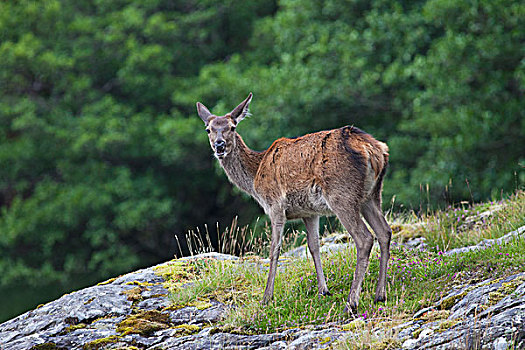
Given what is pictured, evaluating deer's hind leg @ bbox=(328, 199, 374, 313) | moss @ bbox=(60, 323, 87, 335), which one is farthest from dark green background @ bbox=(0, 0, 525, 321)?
moss @ bbox=(60, 323, 87, 335)

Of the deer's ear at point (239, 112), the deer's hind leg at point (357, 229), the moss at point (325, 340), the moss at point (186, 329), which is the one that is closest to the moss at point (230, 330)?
the moss at point (186, 329)

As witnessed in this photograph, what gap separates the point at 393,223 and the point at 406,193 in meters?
4.63

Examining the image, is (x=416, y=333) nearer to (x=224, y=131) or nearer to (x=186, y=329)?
(x=186, y=329)

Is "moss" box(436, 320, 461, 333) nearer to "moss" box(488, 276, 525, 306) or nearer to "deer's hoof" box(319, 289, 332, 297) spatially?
"moss" box(488, 276, 525, 306)

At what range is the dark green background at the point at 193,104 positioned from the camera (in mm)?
13219

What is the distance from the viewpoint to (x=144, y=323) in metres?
6.19

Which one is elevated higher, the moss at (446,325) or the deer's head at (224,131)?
the deer's head at (224,131)

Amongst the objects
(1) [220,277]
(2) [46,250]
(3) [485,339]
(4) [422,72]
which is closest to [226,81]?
(4) [422,72]

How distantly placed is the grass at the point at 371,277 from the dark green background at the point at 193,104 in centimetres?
518

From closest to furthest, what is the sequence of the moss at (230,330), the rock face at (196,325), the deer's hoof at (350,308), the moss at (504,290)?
the rock face at (196,325) → the moss at (504,290) → the moss at (230,330) → the deer's hoof at (350,308)

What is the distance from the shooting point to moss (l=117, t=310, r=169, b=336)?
6.09 meters

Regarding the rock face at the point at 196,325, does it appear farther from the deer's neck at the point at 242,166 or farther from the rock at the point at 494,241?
the deer's neck at the point at 242,166

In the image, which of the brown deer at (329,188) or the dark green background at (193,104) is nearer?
the brown deer at (329,188)

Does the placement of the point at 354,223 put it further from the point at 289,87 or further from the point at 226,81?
the point at 226,81
